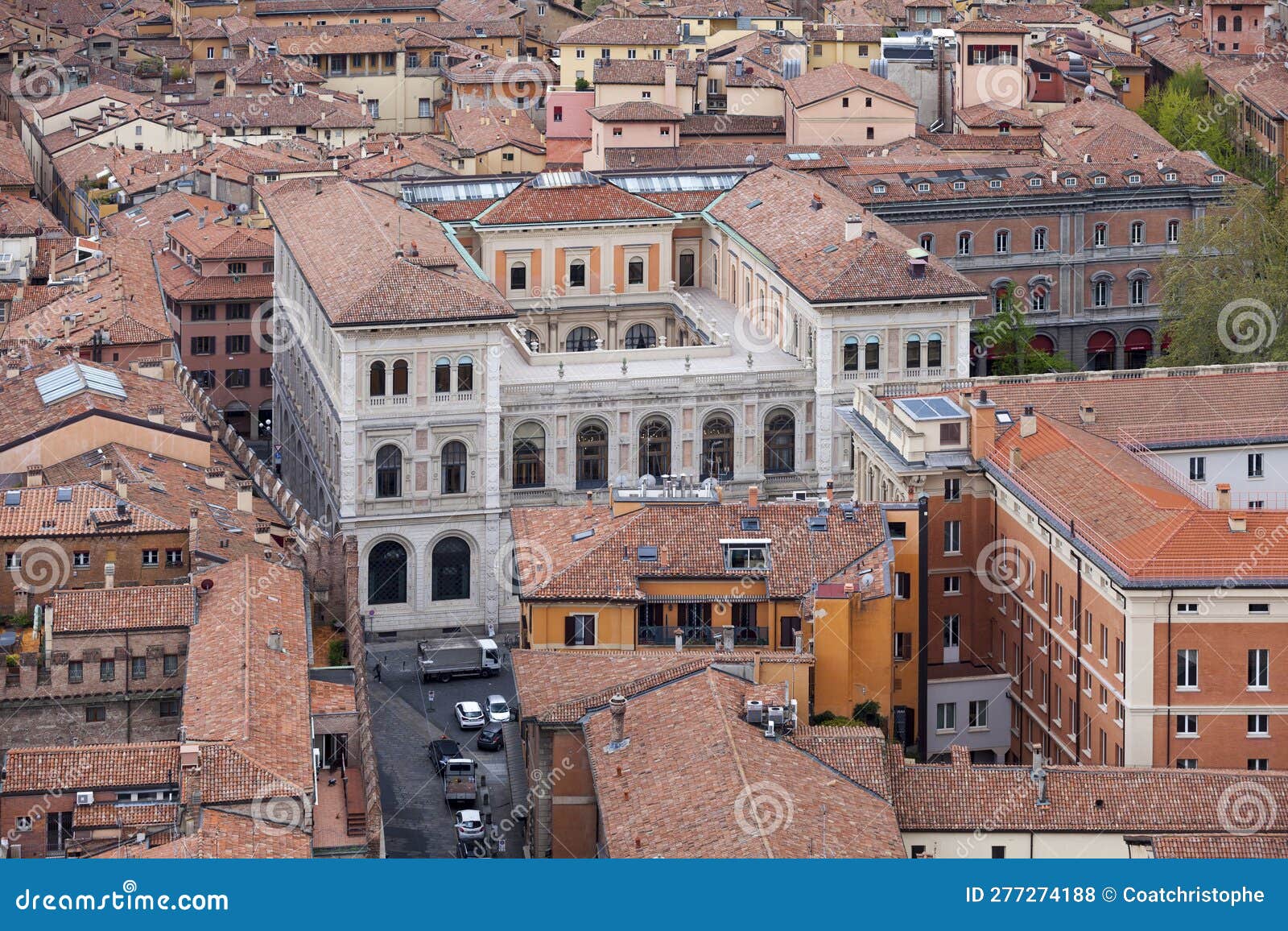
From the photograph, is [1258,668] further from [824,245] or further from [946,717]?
[824,245]

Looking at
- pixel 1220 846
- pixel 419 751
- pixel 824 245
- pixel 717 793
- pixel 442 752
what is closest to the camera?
pixel 717 793

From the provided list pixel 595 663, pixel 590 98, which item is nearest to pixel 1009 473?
pixel 595 663

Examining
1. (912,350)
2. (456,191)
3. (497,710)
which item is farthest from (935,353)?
(497,710)

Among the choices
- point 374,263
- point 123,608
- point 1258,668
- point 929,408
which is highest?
point 374,263

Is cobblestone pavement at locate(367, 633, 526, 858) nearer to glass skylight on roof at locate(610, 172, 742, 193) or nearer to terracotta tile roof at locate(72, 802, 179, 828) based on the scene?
terracotta tile roof at locate(72, 802, 179, 828)

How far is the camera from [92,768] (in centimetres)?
6538

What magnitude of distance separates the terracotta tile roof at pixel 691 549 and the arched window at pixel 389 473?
1717 centimetres

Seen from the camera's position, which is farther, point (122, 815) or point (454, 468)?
point (454, 468)

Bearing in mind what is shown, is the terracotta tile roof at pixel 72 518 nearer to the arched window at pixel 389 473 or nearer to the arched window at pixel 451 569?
the arched window at pixel 389 473

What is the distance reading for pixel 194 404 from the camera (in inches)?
4178

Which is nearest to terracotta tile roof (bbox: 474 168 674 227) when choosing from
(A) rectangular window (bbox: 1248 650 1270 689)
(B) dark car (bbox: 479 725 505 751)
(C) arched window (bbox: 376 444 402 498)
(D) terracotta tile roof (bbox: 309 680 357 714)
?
(C) arched window (bbox: 376 444 402 498)

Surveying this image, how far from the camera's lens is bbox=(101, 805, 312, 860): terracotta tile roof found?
59406 mm

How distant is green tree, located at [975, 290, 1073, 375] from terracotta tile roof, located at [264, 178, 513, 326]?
2366 centimetres

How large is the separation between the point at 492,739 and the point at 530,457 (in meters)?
16.8
